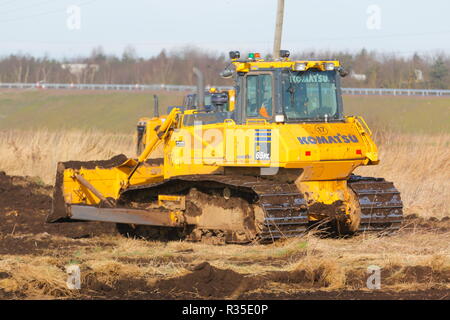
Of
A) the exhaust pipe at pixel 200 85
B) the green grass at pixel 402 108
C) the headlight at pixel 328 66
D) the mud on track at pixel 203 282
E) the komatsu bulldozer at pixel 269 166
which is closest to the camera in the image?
the mud on track at pixel 203 282

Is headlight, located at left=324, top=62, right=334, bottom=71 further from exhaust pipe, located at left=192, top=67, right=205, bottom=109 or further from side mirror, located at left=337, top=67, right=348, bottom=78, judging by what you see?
exhaust pipe, located at left=192, top=67, right=205, bottom=109

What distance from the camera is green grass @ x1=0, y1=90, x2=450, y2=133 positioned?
1827 inches

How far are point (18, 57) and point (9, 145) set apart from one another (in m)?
62.5

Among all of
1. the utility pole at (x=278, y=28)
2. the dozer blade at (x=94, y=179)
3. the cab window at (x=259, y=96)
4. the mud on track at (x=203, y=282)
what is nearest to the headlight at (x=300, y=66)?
the cab window at (x=259, y=96)

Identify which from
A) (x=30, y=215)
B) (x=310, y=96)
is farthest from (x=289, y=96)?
(x=30, y=215)

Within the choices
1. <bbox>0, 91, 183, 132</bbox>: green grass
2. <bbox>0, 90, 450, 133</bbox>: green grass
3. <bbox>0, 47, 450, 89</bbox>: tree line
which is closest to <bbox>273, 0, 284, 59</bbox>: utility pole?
<bbox>0, 47, 450, 89</bbox>: tree line

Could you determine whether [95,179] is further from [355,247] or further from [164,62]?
[164,62]

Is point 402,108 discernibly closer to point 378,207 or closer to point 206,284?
point 378,207

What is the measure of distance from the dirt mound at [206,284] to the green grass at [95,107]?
33659 millimetres

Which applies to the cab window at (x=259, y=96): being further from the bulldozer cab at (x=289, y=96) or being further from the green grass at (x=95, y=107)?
the green grass at (x=95, y=107)

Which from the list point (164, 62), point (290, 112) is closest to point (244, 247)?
point (290, 112)

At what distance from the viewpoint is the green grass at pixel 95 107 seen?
4641 cm

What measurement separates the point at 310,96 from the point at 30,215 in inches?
251
